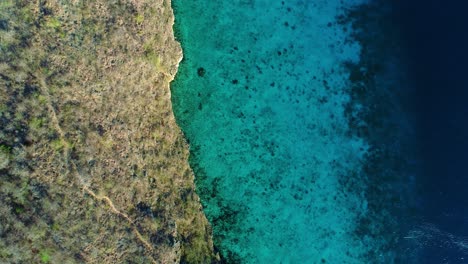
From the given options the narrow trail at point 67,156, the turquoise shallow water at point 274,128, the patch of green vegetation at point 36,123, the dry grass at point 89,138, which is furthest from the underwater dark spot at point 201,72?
the patch of green vegetation at point 36,123

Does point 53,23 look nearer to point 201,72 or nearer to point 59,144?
point 59,144

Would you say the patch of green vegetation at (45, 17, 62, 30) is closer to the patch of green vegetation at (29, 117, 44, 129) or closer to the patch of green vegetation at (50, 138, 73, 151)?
the patch of green vegetation at (29, 117, 44, 129)

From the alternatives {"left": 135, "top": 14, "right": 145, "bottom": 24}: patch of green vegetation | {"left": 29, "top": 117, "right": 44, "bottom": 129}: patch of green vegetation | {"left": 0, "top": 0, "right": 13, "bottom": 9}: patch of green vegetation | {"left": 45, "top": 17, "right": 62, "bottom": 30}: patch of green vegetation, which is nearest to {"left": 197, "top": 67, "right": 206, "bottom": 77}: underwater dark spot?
{"left": 135, "top": 14, "right": 145, "bottom": 24}: patch of green vegetation

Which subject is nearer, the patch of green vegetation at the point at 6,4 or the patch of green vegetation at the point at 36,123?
the patch of green vegetation at the point at 6,4

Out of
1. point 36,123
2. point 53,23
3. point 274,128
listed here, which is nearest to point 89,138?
point 36,123

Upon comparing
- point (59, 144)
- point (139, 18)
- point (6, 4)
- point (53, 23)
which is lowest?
point (59, 144)

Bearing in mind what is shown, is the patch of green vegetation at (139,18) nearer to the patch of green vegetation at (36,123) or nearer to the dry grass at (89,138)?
the dry grass at (89,138)
